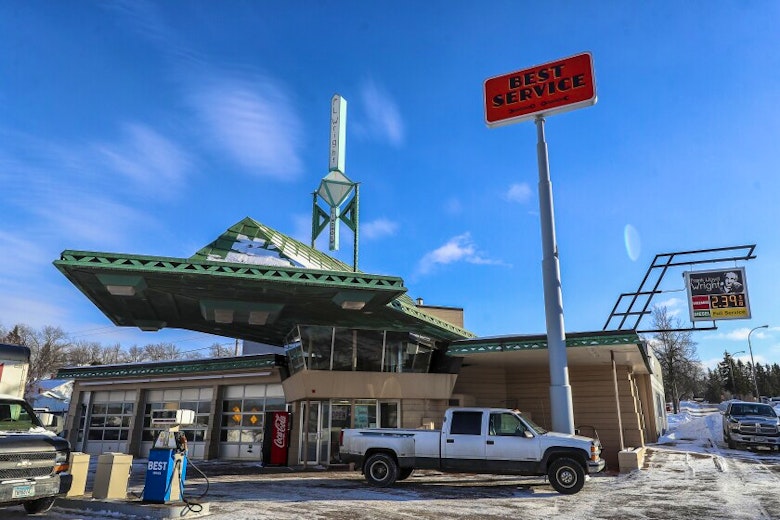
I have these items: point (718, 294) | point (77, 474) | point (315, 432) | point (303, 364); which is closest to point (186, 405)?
point (315, 432)

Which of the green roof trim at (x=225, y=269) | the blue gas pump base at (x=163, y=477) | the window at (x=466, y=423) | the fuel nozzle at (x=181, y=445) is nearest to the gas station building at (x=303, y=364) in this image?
the green roof trim at (x=225, y=269)

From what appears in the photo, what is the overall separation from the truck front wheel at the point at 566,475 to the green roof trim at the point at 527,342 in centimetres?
584

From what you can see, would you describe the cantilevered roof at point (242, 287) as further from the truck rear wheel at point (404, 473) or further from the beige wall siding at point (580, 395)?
the beige wall siding at point (580, 395)

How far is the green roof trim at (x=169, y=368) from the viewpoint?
2394 cm

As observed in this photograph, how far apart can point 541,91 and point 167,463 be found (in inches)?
624

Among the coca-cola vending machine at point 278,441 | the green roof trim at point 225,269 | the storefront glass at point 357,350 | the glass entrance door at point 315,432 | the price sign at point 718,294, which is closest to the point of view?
the green roof trim at point 225,269

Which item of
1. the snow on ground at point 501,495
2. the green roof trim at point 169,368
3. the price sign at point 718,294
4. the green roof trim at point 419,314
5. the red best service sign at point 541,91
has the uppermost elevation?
the red best service sign at point 541,91

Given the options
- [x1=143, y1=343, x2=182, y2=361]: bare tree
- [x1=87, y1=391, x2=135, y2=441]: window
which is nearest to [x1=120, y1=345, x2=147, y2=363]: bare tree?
[x1=143, y1=343, x2=182, y2=361]: bare tree

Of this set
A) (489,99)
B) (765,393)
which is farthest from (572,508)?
(765,393)

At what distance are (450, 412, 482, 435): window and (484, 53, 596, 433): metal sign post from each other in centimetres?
345

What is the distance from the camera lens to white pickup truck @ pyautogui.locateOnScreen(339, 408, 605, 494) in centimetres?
1278

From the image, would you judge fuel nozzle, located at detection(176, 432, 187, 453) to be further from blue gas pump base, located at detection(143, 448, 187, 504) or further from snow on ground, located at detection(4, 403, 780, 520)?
snow on ground, located at detection(4, 403, 780, 520)

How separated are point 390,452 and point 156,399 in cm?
1798

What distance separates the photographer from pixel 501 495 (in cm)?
1244
